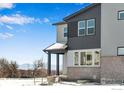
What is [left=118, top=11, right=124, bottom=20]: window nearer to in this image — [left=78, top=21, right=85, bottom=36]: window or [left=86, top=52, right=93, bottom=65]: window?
[left=78, top=21, right=85, bottom=36]: window

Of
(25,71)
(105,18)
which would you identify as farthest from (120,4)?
(25,71)

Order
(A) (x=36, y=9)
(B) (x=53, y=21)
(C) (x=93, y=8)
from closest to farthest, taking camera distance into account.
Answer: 1. (A) (x=36, y=9)
2. (C) (x=93, y=8)
3. (B) (x=53, y=21)

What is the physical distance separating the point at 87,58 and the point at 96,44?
70.2 inches

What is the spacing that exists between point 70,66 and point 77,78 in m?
1.55

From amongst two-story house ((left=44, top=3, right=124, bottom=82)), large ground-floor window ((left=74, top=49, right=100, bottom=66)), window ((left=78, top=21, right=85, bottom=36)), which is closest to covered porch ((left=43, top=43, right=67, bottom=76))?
two-story house ((left=44, top=3, right=124, bottom=82))

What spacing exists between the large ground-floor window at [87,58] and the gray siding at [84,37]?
0.48 meters

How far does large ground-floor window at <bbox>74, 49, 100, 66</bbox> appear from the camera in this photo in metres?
30.5

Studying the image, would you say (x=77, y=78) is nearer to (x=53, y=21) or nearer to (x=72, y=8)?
(x=72, y=8)

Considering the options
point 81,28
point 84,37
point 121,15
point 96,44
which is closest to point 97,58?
point 96,44

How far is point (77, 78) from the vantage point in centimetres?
3175

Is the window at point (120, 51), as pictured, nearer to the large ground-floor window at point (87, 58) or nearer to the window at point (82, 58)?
the large ground-floor window at point (87, 58)

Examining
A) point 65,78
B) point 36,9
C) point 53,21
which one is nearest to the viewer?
point 36,9

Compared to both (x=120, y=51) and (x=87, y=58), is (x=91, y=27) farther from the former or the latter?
(x=120, y=51)

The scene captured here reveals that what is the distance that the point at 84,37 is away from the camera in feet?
104
